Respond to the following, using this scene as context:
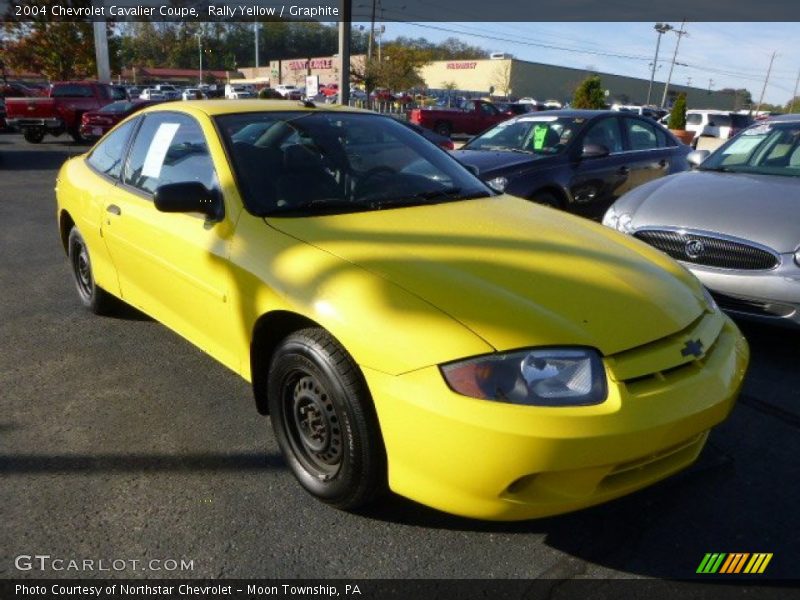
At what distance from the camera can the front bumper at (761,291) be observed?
3697mm

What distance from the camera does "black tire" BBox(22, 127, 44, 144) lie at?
18312 mm

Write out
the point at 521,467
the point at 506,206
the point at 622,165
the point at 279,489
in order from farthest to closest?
the point at 622,165, the point at 506,206, the point at 279,489, the point at 521,467

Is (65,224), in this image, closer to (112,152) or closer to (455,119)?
(112,152)

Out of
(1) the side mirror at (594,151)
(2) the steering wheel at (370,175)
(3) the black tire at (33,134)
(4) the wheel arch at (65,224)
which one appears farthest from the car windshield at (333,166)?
(3) the black tire at (33,134)

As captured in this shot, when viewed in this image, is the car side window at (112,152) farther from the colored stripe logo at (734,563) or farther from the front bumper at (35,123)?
the front bumper at (35,123)

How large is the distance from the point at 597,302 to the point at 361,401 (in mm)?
918

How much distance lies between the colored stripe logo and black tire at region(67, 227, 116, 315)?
3.86m

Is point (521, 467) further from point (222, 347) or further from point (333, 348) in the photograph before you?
point (222, 347)

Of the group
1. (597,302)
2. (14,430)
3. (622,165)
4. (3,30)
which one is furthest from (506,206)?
(3,30)

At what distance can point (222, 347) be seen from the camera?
9.68 feet

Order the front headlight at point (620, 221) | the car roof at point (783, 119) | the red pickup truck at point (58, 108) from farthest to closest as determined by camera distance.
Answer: the red pickup truck at point (58, 108) → the car roof at point (783, 119) → the front headlight at point (620, 221)

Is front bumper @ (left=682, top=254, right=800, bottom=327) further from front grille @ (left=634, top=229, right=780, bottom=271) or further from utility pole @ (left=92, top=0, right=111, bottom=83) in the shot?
utility pole @ (left=92, top=0, right=111, bottom=83)

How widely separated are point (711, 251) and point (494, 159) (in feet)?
9.92

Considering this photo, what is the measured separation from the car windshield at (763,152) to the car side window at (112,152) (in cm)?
451
